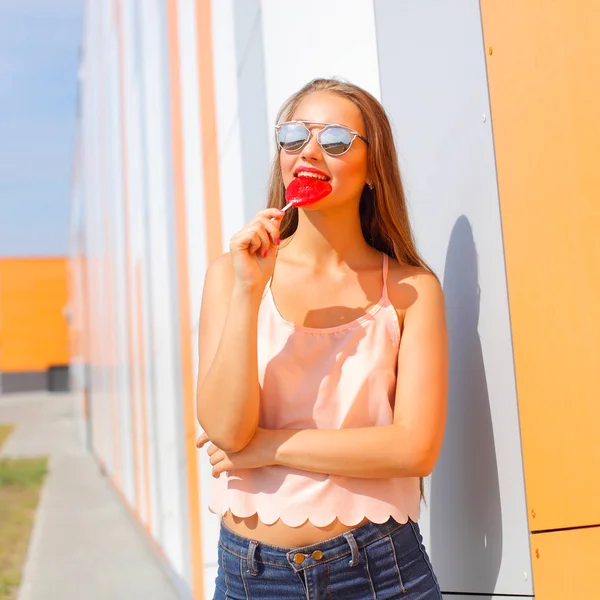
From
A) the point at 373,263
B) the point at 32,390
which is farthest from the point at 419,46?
the point at 32,390

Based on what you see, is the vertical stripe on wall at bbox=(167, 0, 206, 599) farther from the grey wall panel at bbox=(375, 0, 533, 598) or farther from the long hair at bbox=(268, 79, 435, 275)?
the long hair at bbox=(268, 79, 435, 275)

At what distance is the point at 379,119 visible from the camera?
5.70ft

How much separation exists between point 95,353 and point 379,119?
12.1 metres

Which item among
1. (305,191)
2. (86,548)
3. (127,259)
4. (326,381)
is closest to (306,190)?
(305,191)

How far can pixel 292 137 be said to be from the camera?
1.66m

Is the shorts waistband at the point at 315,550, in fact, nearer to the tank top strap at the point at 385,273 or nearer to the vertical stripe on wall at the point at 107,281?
the tank top strap at the point at 385,273

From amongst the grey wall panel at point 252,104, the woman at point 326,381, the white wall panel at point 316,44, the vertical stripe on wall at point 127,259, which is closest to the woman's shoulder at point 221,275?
the woman at point 326,381

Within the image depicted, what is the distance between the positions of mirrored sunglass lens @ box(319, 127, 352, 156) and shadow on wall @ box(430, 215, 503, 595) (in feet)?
1.08

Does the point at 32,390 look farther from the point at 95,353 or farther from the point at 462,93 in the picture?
the point at 462,93

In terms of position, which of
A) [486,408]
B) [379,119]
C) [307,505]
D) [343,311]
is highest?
[379,119]

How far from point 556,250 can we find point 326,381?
1.53ft

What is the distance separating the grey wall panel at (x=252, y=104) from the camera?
2871 millimetres

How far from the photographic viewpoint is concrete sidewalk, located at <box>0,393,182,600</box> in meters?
5.59

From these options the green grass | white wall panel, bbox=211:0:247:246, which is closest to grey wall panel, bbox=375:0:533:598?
white wall panel, bbox=211:0:247:246
